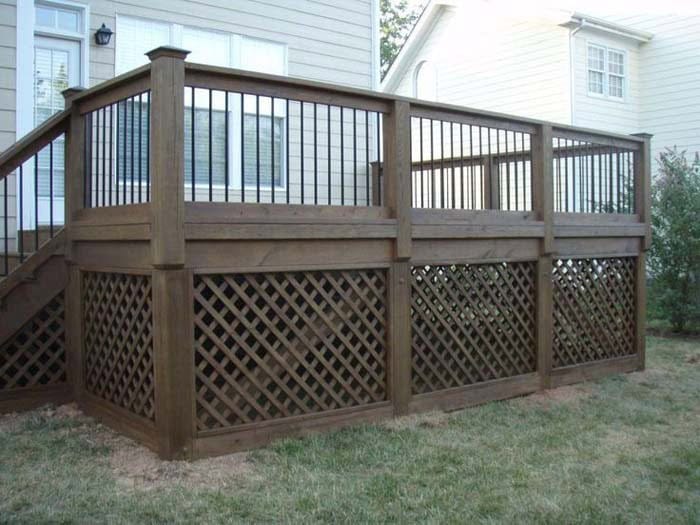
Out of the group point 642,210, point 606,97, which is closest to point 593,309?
point 642,210

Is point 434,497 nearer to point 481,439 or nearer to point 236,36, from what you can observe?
point 481,439

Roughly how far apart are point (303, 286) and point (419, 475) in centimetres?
141

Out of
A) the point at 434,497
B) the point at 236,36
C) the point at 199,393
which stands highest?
the point at 236,36

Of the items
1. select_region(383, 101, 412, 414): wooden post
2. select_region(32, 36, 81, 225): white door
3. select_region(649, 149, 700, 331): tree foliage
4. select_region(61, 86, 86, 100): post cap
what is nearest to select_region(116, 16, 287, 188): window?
select_region(32, 36, 81, 225): white door

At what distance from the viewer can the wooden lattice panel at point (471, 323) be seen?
5.55 m

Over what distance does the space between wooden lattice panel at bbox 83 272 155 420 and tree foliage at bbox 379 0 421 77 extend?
81.3 feet

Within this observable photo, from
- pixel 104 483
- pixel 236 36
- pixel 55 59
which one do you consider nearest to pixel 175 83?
pixel 104 483

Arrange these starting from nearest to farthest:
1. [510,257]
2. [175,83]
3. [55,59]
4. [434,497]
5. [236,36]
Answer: [434,497] → [175,83] → [510,257] → [55,59] → [236,36]

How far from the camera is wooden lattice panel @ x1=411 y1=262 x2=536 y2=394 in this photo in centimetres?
555

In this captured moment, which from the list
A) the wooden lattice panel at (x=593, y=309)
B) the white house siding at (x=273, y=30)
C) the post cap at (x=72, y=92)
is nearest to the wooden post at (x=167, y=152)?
the post cap at (x=72, y=92)

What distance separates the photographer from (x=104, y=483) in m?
3.86

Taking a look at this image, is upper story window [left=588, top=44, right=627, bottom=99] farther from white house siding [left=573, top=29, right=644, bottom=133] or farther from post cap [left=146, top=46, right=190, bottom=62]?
post cap [left=146, top=46, right=190, bottom=62]

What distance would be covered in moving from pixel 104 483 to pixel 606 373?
4.85 meters

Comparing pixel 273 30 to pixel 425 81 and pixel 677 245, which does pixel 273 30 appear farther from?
pixel 425 81
